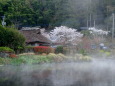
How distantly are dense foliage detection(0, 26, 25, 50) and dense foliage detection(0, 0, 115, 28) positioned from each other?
20318 mm

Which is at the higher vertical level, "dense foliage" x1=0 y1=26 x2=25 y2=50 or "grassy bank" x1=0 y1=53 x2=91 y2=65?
"dense foliage" x1=0 y1=26 x2=25 y2=50

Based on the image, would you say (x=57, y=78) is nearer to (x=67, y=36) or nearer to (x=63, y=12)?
(x=67, y=36)

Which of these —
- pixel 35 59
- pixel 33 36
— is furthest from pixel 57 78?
pixel 33 36

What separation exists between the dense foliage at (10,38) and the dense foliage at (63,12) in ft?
66.7

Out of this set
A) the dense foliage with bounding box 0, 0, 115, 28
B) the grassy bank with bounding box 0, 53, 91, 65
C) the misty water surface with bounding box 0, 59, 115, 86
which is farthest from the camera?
the dense foliage with bounding box 0, 0, 115, 28

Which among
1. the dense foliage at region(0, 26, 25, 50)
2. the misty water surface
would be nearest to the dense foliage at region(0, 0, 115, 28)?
the dense foliage at region(0, 26, 25, 50)

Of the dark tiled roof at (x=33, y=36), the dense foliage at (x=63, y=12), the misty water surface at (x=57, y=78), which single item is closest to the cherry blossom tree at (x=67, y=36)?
the dark tiled roof at (x=33, y=36)

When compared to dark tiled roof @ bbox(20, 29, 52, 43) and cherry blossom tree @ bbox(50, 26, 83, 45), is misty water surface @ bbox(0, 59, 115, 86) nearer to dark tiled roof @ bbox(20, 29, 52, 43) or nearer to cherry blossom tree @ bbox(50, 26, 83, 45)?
dark tiled roof @ bbox(20, 29, 52, 43)

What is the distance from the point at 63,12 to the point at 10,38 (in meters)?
23.9

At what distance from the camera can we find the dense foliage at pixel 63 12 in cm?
4719

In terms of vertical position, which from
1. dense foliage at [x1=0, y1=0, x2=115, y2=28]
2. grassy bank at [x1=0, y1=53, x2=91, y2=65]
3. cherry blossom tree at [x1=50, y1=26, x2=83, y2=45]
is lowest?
grassy bank at [x1=0, y1=53, x2=91, y2=65]

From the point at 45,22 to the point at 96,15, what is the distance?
10.4m

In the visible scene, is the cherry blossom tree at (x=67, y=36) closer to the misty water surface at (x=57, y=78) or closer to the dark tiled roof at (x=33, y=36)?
the dark tiled roof at (x=33, y=36)

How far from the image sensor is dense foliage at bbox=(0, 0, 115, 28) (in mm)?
47188
